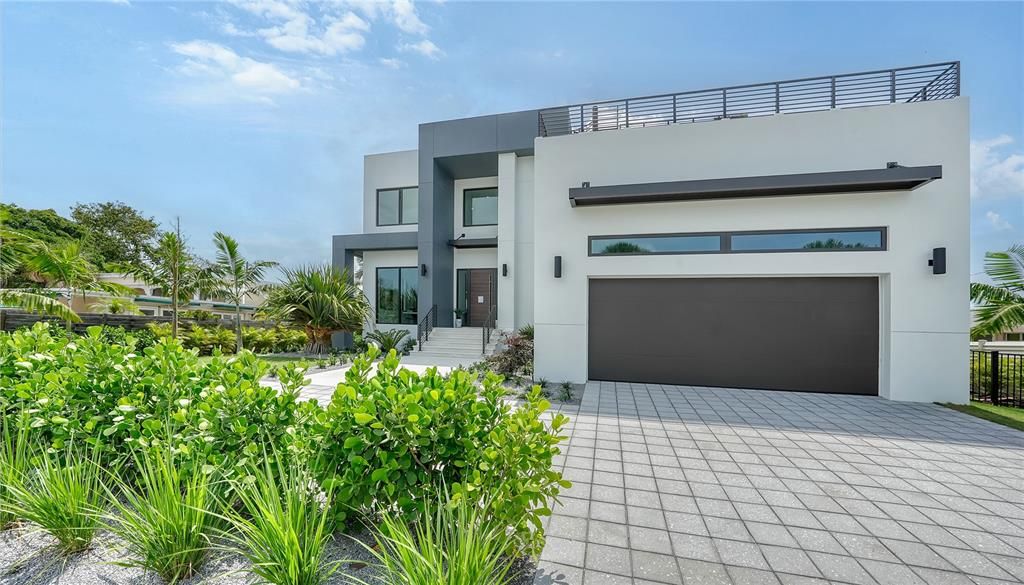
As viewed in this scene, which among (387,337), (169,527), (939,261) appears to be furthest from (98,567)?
(939,261)

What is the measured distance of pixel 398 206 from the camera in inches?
581

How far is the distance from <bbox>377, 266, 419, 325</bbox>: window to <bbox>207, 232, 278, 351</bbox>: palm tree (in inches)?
141

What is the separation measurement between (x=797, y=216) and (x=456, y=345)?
8885mm

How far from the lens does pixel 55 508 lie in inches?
80.1

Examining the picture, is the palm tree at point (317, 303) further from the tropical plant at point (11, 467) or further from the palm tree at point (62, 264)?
the tropical plant at point (11, 467)

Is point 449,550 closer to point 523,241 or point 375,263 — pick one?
point 523,241

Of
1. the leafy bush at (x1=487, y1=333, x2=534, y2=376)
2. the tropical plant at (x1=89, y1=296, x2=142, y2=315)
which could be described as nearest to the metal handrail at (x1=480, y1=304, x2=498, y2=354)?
the leafy bush at (x1=487, y1=333, x2=534, y2=376)

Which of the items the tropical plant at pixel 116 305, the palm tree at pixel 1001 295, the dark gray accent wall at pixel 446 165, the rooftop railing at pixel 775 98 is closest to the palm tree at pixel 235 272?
the tropical plant at pixel 116 305

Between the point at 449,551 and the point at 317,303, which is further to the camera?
the point at 317,303

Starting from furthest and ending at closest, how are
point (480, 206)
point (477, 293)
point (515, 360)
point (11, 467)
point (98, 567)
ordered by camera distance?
point (480, 206) → point (477, 293) → point (515, 360) → point (11, 467) → point (98, 567)

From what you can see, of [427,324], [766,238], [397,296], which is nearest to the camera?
[766,238]

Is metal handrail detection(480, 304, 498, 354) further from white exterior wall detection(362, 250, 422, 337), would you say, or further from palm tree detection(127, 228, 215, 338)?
palm tree detection(127, 228, 215, 338)

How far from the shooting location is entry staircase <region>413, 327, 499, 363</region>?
1102cm

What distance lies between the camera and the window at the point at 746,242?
676 cm
